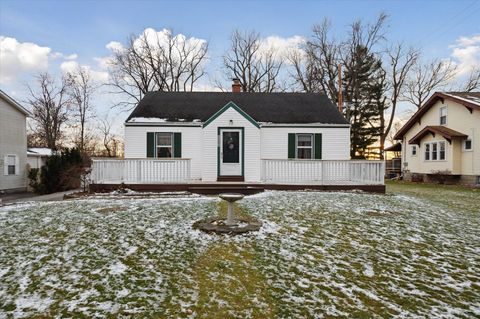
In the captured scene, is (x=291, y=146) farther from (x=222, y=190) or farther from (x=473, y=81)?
(x=473, y=81)

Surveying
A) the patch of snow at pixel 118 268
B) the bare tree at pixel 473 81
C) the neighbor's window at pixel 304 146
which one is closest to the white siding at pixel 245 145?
the neighbor's window at pixel 304 146

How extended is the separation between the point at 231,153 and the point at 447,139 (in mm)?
15254

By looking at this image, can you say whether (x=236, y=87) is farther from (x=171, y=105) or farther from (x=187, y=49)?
(x=187, y=49)

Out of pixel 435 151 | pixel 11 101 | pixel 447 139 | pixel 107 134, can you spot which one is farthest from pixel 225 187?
pixel 107 134

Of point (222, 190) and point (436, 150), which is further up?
point (436, 150)

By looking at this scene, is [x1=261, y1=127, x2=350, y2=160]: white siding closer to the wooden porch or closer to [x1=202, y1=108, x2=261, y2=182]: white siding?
[x1=202, y1=108, x2=261, y2=182]: white siding

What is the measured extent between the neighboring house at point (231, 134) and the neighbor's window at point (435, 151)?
1046cm

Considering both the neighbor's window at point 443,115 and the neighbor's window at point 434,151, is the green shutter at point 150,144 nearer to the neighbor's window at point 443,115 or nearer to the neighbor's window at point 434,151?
the neighbor's window at point 434,151

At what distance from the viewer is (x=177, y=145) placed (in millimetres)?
13508

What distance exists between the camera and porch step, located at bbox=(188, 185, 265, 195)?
1116 cm

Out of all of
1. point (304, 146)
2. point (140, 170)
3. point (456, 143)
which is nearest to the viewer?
point (140, 170)

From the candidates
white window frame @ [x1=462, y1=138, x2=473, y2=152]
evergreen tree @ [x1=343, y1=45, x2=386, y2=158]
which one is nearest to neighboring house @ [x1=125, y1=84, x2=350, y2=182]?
white window frame @ [x1=462, y1=138, x2=473, y2=152]

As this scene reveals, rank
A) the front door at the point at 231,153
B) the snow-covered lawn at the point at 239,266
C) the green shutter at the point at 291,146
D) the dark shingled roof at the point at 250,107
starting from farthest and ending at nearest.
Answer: the dark shingled roof at the point at 250,107 → the green shutter at the point at 291,146 → the front door at the point at 231,153 → the snow-covered lawn at the point at 239,266

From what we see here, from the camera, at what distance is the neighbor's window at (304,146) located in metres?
13.9
